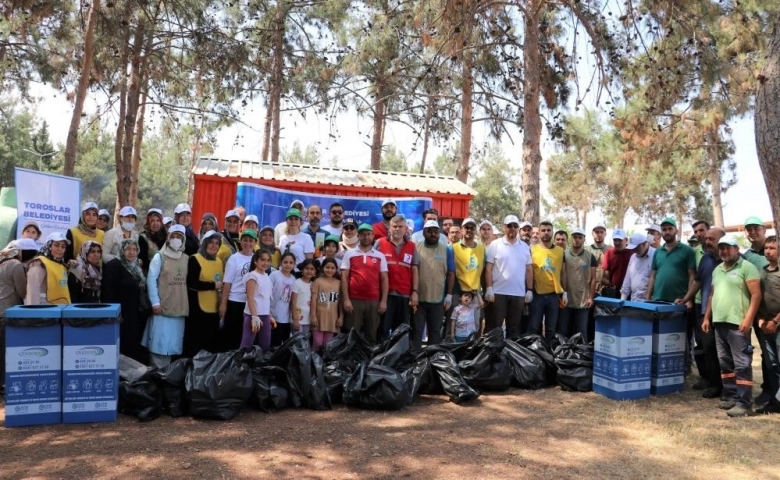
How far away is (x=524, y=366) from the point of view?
5.75 metres

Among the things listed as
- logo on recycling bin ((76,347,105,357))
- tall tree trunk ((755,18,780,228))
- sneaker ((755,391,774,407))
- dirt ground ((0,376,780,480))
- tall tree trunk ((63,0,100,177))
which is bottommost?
dirt ground ((0,376,780,480))

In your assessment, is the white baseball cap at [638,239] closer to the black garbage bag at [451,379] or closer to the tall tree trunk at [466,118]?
the black garbage bag at [451,379]

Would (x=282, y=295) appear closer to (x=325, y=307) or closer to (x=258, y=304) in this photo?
(x=258, y=304)

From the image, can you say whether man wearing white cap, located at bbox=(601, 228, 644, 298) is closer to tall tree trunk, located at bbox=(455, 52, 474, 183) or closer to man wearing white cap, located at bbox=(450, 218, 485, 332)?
man wearing white cap, located at bbox=(450, 218, 485, 332)

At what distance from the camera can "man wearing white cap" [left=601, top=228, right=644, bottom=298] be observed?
6.89 meters

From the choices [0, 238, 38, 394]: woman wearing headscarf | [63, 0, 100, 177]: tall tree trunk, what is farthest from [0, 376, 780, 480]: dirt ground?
[63, 0, 100, 177]: tall tree trunk

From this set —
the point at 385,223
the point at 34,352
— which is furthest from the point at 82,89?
the point at 34,352

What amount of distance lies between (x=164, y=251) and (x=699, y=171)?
824 inches

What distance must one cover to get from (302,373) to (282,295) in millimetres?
1003

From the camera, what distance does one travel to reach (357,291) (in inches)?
232

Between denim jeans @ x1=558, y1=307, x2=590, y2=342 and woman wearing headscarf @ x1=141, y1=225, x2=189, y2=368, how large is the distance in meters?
4.08

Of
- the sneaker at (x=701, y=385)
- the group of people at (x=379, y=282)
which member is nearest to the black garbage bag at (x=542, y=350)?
the group of people at (x=379, y=282)

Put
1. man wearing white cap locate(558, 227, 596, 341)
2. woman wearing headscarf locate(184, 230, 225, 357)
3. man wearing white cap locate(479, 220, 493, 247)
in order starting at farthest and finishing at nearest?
man wearing white cap locate(479, 220, 493, 247) < man wearing white cap locate(558, 227, 596, 341) < woman wearing headscarf locate(184, 230, 225, 357)

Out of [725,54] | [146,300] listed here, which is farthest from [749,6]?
[146,300]
